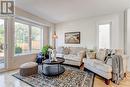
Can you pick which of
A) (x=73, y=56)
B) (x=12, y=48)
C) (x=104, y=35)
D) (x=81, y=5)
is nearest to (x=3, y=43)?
(x=12, y=48)

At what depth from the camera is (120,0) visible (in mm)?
3520

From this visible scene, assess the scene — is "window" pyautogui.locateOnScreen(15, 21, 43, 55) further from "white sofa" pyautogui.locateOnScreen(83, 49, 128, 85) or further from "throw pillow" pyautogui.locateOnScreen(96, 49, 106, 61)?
"throw pillow" pyautogui.locateOnScreen(96, 49, 106, 61)

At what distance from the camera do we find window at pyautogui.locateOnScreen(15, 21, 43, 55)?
16.5 ft

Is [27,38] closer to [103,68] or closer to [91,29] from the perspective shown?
[91,29]

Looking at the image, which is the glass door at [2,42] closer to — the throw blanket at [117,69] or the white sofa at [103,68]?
the white sofa at [103,68]

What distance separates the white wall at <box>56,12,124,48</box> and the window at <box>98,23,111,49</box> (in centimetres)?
20

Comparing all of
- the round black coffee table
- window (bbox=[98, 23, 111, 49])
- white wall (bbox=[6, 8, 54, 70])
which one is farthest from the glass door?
window (bbox=[98, 23, 111, 49])

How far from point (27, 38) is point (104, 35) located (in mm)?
3977

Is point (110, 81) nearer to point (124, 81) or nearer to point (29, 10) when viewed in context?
point (124, 81)

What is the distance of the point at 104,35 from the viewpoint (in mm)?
4898

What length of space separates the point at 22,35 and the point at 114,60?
14.3 ft

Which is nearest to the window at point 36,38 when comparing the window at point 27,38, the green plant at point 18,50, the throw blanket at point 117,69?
the window at point 27,38

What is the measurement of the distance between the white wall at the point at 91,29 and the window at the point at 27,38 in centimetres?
130

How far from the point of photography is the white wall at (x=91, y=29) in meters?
4.44
